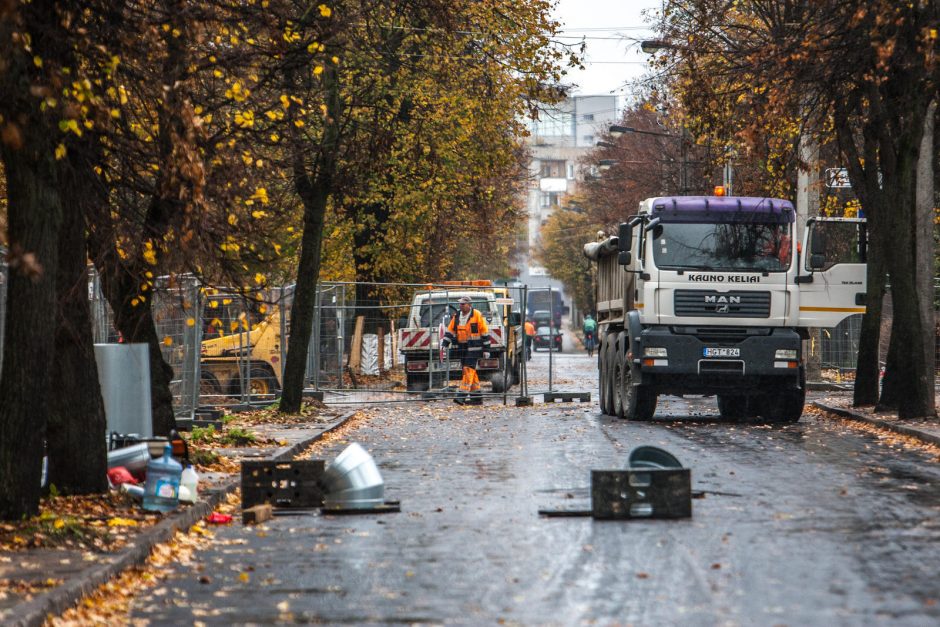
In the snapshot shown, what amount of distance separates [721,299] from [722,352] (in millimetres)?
824

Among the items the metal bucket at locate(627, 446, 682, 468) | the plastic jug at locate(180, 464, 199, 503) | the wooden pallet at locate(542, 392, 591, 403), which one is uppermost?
the metal bucket at locate(627, 446, 682, 468)

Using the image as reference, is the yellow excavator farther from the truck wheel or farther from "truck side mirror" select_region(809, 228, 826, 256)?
"truck side mirror" select_region(809, 228, 826, 256)

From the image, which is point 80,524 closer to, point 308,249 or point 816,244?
point 308,249

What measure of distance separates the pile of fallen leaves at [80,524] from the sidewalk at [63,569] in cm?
11

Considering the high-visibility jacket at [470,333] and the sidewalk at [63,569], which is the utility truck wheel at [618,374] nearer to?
the high-visibility jacket at [470,333]

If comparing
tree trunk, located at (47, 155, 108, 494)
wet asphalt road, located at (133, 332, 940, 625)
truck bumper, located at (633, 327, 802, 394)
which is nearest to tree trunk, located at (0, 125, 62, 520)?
tree trunk, located at (47, 155, 108, 494)

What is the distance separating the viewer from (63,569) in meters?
8.55

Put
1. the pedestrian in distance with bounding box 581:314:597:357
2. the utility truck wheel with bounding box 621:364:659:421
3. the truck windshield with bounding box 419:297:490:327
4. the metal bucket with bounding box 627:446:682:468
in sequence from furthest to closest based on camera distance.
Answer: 1. the pedestrian in distance with bounding box 581:314:597:357
2. the truck windshield with bounding box 419:297:490:327
3. the utility truck wheel with bounding box 621:364:659:421
4. the metal bucket with bounding box 627:446:682:468

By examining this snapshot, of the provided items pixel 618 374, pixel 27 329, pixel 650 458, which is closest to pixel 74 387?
pixel 27 329

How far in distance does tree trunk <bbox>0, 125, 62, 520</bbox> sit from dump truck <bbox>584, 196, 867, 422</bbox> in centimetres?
1357

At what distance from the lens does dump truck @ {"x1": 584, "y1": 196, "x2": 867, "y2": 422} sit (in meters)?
22.7

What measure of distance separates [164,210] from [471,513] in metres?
4.53

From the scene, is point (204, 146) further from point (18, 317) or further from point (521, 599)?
point (521, 599)

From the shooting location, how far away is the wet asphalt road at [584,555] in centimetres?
746
